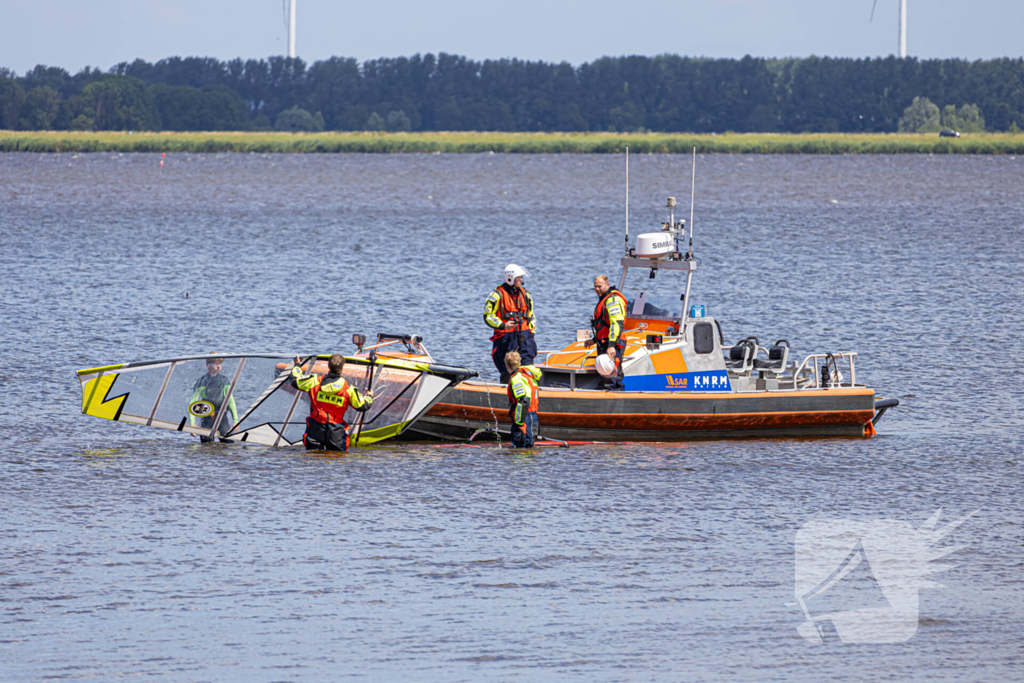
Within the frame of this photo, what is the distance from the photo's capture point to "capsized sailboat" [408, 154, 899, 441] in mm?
16500

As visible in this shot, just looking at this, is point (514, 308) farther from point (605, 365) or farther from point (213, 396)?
point (213, 396)

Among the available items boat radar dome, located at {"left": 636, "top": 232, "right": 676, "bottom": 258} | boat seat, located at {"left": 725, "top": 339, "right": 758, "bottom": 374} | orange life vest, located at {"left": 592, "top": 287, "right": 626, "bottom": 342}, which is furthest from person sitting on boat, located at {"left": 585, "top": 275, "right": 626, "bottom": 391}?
boat seat, located at {"left": 725, "top": 339, "right": 758, "bottom": 374}

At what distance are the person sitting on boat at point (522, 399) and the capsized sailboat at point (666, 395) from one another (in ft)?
0.84

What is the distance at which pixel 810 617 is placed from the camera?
1066 cm

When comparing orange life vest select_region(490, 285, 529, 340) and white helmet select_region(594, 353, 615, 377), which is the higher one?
orange life vest select_region(490, 285, 529, 340)

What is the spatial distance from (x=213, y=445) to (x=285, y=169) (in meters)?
104

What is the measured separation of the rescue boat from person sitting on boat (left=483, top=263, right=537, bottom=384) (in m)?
0.53

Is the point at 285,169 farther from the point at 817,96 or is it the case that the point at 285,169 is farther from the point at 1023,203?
the point at 817,96

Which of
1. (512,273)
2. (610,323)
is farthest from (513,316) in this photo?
(610,323)

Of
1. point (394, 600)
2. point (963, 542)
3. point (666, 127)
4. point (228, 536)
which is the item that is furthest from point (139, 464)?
point (666, 127)

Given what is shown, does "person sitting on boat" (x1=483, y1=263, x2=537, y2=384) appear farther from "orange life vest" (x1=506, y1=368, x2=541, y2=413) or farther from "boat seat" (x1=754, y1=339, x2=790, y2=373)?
"boat seat" (x1=754, y1=339, x2=790, y2=373)

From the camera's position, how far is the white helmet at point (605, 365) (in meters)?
16.2

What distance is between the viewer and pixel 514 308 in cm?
1650

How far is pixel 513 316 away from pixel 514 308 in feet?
0.32
